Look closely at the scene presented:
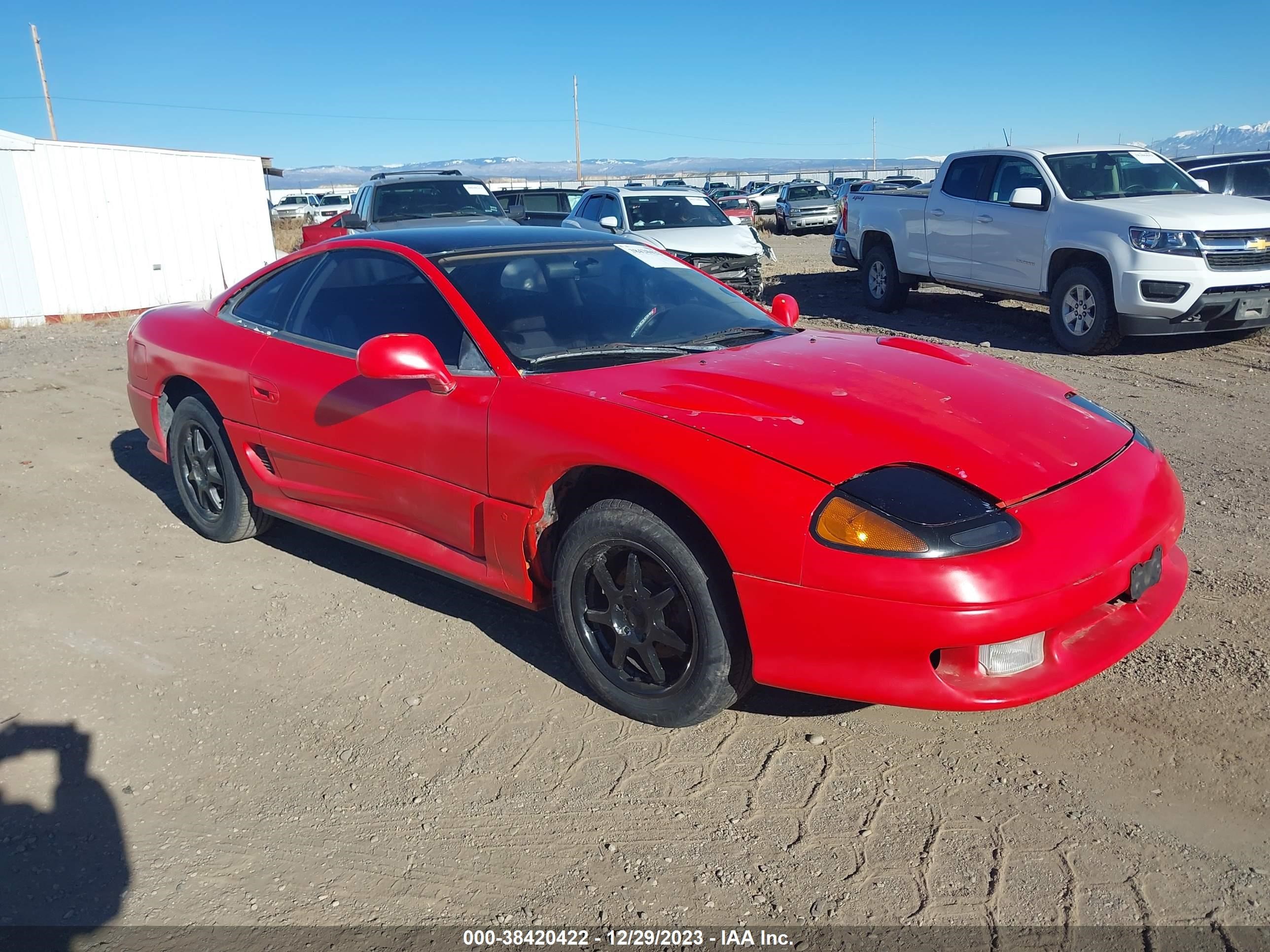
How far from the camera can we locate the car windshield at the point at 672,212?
1345 centimetres

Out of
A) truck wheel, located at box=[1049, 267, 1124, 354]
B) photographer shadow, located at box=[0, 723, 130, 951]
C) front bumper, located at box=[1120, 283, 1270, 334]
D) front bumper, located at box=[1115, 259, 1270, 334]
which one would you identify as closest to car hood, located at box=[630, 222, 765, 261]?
truck wheel, located at box=[1049, 267, 1124, 354]

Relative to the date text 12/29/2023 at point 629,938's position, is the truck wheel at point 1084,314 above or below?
above

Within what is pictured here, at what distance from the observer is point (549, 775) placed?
119 inches

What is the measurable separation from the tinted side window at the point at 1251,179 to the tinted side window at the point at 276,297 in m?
12.6

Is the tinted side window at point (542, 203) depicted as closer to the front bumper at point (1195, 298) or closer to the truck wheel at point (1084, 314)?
the truck wheel at point (1084, 314)

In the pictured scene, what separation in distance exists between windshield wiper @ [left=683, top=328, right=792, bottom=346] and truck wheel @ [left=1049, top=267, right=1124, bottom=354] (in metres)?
6.09

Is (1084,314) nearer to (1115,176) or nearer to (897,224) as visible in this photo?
(1115,176)

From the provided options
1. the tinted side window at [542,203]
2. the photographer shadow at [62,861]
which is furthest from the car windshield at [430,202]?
the photographer shadow at [62,861]

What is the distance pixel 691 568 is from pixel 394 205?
11.4 m

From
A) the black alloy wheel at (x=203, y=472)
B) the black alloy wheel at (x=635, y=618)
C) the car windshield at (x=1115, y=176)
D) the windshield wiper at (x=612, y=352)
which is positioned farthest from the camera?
the car windshield at (x=1115, y=176)

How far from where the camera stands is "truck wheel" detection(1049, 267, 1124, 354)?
902 centimetres

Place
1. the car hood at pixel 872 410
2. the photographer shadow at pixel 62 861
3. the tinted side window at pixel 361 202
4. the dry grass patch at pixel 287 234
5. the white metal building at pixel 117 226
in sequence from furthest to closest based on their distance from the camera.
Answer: the dry grass patch at pixel 287 234 → the white metal building at pixel 117 226 → the tinted side window at pixel 361 202 → the car hood at pixel 872 410 → the photographer shadow at pixel 62 861

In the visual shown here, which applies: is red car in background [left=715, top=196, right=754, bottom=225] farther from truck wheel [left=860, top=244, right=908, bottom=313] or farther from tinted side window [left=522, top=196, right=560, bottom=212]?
truck wheel [left=860, top=244, right=908, bottom=313]

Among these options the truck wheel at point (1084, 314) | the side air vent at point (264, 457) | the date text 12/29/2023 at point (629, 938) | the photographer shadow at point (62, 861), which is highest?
the side air vent at point (264, 457)
